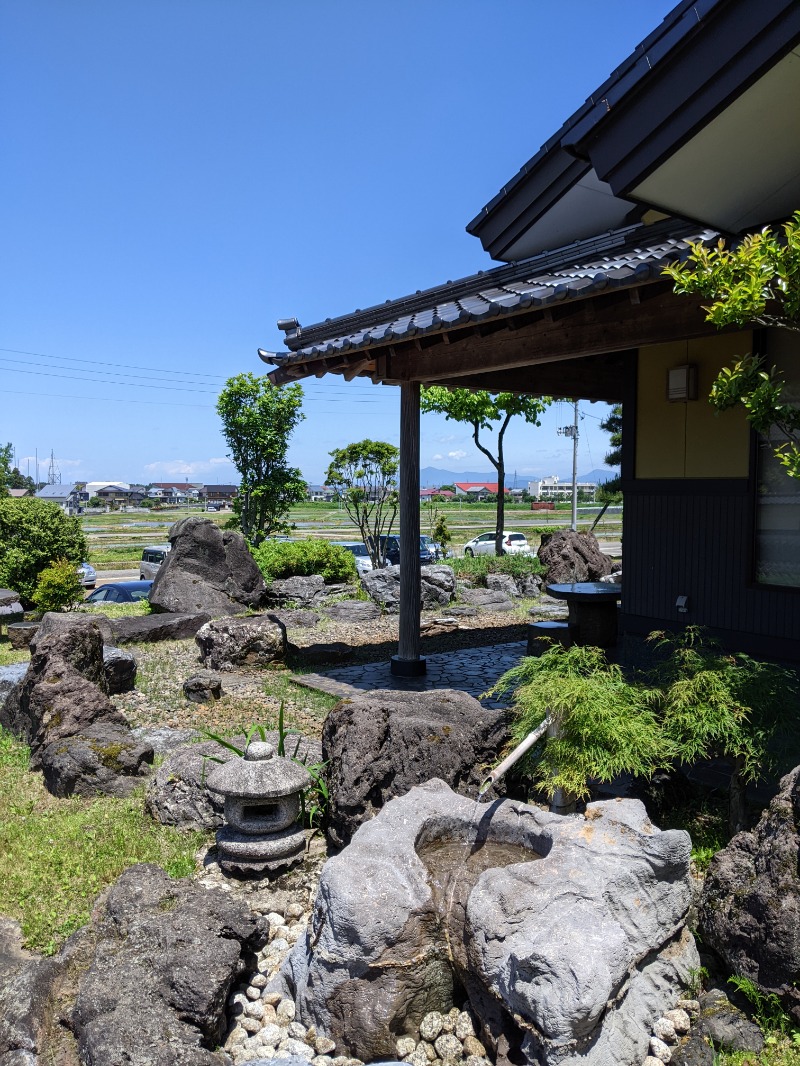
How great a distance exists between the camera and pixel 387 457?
1875cm

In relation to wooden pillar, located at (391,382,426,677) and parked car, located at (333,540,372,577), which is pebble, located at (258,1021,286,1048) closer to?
wooden pillar, located at (391,382,426,677)

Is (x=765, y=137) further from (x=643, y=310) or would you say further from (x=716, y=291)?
(x=716, y=291)

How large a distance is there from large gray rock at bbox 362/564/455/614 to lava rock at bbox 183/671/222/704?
598 cm

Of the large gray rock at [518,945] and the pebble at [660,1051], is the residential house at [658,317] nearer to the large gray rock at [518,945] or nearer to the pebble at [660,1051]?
the large gray rock at [518,945]

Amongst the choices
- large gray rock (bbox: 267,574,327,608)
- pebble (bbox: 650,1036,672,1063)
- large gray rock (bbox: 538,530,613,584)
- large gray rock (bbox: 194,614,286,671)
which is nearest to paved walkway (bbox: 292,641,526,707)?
large gray rock (bbox: 194,614,286,671)

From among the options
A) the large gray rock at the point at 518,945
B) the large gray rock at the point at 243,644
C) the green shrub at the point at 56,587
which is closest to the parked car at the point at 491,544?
the green shrub at the point at 56,587

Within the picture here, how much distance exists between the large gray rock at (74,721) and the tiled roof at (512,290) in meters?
3.58

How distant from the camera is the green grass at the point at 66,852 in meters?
4.24

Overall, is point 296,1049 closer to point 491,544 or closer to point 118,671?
point 118,671

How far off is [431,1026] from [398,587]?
11.6 m

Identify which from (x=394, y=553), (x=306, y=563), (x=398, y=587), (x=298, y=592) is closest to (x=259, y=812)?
(x=398, y=587)

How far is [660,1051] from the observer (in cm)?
316

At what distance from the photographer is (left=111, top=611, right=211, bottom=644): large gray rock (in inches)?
460

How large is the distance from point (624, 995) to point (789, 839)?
96 cm
